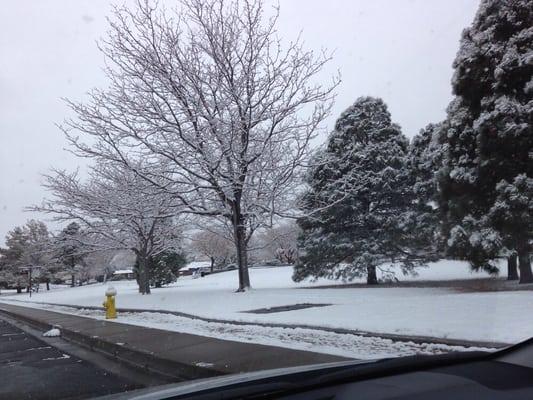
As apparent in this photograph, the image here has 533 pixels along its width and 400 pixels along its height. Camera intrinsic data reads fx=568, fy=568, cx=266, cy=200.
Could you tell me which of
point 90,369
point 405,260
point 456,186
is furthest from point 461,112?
point 90,369

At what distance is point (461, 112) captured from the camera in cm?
1581

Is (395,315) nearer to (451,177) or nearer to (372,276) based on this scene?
(451,177)

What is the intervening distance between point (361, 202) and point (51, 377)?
15854mm

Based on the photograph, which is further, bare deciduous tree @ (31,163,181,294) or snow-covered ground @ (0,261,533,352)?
bare deciduous tree @ (31,163,181,294)

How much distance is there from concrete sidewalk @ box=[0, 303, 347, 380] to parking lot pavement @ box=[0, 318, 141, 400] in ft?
2.19

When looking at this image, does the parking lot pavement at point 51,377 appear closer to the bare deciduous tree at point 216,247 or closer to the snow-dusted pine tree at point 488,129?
the snow-dusted pine tree at point 488,129

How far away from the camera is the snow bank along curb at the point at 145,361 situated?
7.47 m

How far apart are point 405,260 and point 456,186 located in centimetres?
677

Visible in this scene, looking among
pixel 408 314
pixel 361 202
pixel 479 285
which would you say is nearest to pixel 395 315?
pixel 408 314

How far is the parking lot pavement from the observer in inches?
280

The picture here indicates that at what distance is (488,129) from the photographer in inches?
570

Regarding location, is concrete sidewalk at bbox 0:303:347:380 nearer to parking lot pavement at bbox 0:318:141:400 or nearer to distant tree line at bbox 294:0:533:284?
parking lot pavement at bbox 0:318:141:400

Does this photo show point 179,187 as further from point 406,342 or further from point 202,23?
point 406,342

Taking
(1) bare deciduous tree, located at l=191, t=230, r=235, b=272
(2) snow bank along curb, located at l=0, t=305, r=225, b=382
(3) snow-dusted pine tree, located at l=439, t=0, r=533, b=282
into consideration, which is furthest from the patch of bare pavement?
(1) bare deciduous tree, located at l=191, t=230, r=235, b=272
